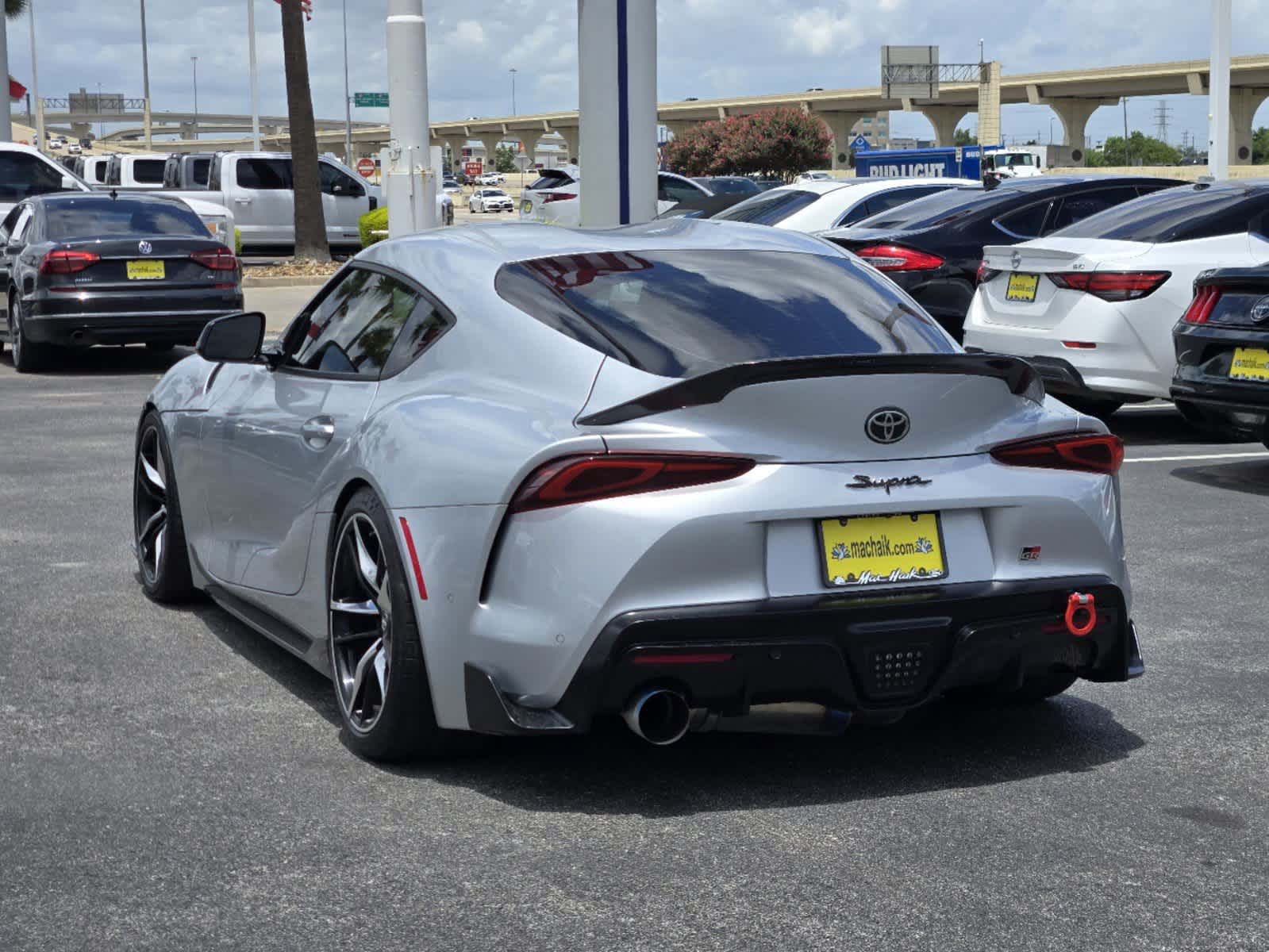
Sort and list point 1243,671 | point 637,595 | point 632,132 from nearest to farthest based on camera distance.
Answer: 1. point 637,595
2. point 1243,671
3. point 632,132

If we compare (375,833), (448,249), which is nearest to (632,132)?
(448,249)

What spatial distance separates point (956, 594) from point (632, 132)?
6.49 metres

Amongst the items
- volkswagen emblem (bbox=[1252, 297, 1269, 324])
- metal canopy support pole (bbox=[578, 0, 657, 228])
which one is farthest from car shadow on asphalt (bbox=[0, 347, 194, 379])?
volkswagen emblem (bbox=[1252, 297, 1269, 324])

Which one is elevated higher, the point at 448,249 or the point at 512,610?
the point at 448,249

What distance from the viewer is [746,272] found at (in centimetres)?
512

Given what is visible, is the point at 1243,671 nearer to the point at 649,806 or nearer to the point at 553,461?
the point at 649,806

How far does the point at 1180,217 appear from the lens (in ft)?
37.0

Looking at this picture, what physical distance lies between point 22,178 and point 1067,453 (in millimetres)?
18874

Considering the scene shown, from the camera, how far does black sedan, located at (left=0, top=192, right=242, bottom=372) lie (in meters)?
15.0

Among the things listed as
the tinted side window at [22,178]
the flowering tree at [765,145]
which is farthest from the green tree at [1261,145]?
the tinted side window at [22,178]

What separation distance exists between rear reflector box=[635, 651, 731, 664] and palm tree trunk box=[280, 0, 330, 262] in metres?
23.8

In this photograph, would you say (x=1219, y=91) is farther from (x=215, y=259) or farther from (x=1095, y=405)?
(x=215, y=259)

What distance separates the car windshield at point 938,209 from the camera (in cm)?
1393

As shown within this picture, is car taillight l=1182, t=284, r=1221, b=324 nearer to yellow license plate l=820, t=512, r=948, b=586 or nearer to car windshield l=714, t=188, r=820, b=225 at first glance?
yellow license plate l=820, t=512, r=948, b=586
